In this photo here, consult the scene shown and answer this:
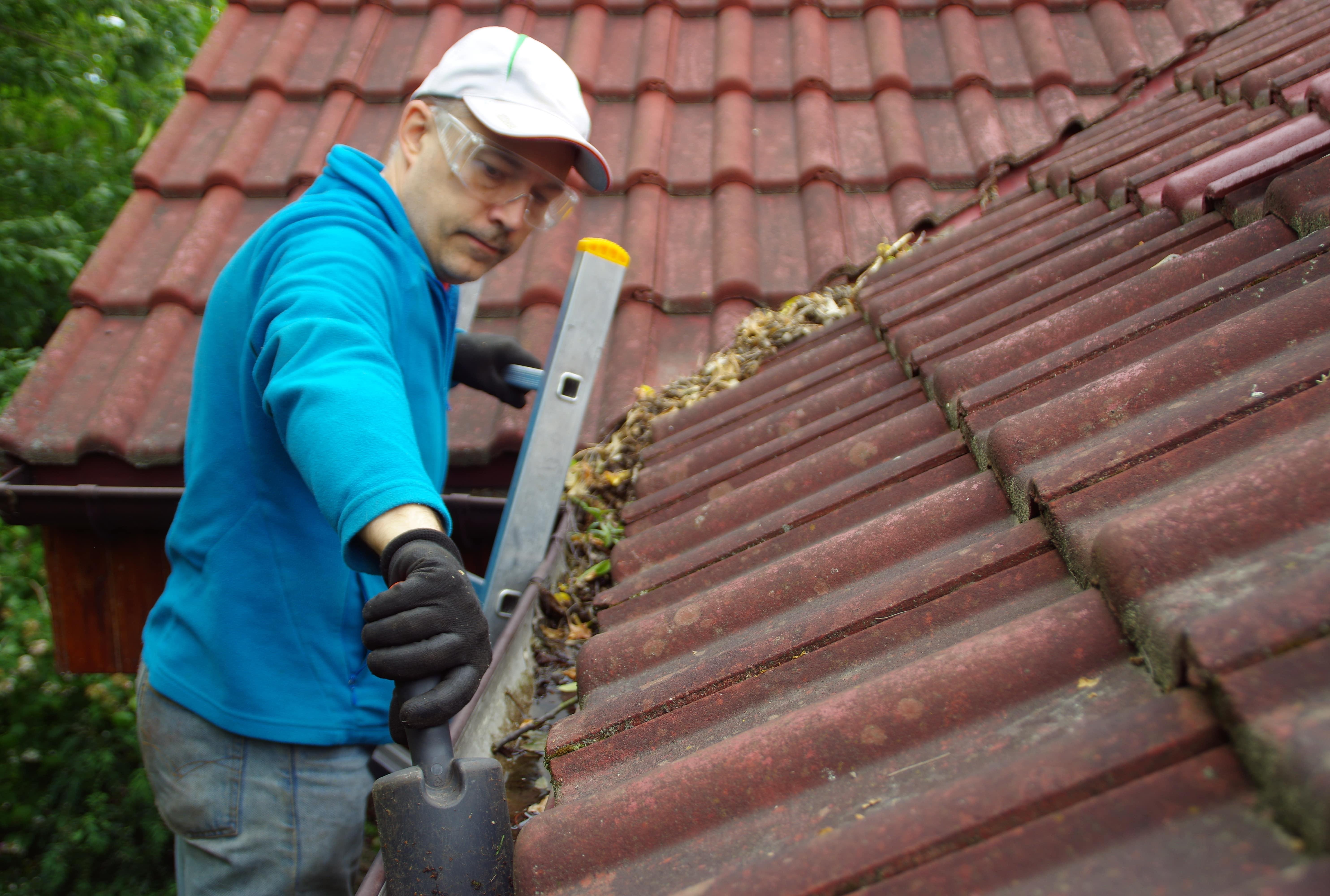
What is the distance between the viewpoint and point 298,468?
132 cm

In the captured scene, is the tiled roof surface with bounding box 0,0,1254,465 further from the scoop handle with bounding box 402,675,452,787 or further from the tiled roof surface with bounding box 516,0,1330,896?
the scoop handle with bounding box 402,675,452,787

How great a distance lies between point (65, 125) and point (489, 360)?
7139 mm

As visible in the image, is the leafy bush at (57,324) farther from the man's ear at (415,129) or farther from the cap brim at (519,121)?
the cap brim at (519,121)

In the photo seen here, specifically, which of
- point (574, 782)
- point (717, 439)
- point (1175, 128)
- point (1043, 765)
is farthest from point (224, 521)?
point (1175, 128)

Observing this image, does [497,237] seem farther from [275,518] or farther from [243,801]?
[243,801]

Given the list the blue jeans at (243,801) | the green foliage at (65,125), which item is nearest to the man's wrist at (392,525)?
the blue jeans at (243,801)

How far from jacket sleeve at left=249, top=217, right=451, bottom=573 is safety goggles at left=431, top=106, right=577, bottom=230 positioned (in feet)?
1.52

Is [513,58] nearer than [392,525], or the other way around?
[392,525]

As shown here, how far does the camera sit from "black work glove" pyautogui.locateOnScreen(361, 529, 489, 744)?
1146 millimetres

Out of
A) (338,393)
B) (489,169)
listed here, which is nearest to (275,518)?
(338,393)

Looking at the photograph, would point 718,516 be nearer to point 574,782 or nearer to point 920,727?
point 574,782

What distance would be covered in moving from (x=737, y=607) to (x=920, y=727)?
46 cm

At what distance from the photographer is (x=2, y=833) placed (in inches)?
253

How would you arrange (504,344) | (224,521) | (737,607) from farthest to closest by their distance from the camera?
(504,344) → (224,521) → (737,607)
